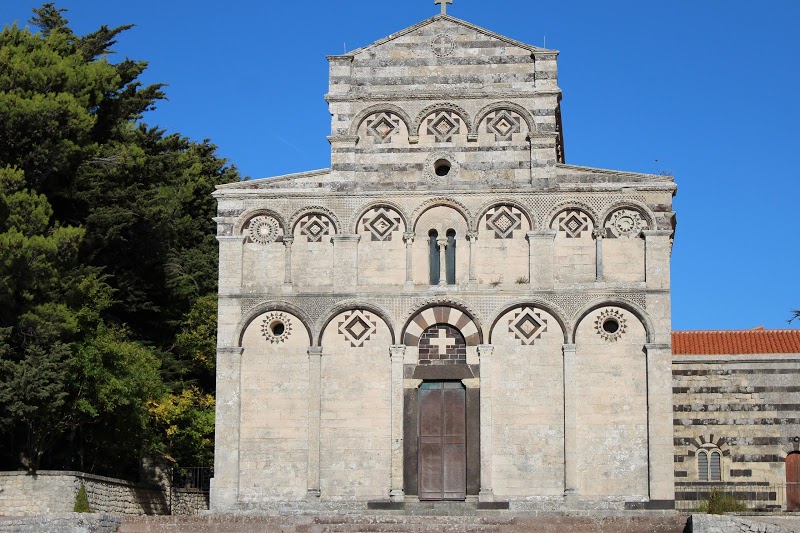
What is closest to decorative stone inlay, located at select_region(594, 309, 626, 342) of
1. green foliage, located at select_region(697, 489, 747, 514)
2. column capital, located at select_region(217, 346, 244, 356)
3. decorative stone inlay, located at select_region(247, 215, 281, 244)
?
green foliage, located at select_region(697, 489, 747, 514)

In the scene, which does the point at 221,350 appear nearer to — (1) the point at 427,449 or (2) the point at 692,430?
(1) the point at 427,449

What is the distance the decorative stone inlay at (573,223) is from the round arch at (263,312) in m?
6.74

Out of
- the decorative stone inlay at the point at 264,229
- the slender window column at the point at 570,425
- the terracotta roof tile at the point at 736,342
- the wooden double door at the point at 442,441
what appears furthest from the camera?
the terracotta roof tile at the point at 736,342

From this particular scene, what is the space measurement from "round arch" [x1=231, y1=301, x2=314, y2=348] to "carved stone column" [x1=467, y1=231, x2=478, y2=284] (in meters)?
4.16

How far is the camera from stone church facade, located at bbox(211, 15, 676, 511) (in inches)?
1257

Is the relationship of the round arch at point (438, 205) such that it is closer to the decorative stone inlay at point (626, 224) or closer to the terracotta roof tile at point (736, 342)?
the decorative stone inlay at point (626, 224)

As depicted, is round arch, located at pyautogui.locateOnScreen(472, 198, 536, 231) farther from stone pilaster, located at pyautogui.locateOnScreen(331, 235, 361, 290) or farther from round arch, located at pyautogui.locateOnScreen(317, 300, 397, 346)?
round arch, located at pyautogui.locateOnScreen(317, 300, 397, 346)

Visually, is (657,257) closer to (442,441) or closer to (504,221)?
(504,221)

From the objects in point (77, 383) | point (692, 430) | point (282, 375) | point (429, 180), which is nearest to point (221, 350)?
point (282, 375)

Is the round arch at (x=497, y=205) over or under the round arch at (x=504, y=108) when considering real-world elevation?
under

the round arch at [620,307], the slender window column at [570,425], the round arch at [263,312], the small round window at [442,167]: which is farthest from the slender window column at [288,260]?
the round arch at [620,307]

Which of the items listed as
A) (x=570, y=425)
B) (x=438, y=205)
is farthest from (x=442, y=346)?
(x=570, y=425)

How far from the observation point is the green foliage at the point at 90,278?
33875mm

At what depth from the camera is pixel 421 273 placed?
108 feet
